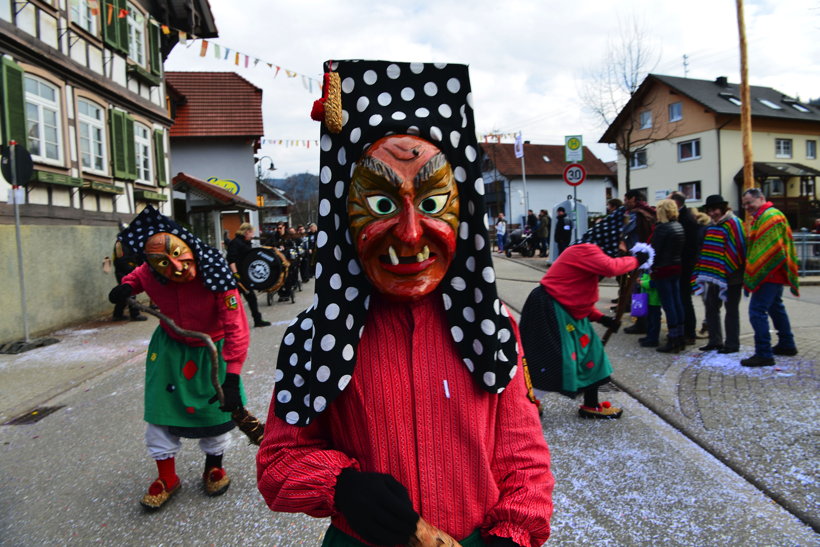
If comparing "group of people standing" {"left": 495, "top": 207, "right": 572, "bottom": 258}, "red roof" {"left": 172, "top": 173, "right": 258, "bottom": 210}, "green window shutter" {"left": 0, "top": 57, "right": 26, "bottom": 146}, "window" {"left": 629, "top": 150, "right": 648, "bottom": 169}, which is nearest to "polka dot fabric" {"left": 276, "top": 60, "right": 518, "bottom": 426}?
"green window shutter" {"left": 0, "top": 57, "right": 26, "bottom": 146}

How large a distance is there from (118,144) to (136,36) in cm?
337

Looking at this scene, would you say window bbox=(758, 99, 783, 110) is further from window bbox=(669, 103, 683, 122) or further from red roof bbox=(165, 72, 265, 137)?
red roof bbox=(165, 72, 265, 137)

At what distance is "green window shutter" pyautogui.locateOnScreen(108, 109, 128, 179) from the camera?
450 inches

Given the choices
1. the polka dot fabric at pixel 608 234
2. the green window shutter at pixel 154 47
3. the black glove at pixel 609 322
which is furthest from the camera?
the green window shutter at pixel 154 47

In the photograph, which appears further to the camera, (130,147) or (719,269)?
(130,147)

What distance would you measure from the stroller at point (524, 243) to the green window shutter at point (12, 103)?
17006mm

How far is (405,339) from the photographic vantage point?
1.38 metres

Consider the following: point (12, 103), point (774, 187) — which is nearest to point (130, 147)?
point (12, 103)

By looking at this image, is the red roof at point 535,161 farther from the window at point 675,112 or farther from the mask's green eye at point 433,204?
the mask's green eye at point 433,204

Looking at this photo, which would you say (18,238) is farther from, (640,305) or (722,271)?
(722,271)

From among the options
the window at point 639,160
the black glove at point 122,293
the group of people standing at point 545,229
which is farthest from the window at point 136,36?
the window at point 639,160

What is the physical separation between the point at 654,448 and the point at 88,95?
11.9 meters

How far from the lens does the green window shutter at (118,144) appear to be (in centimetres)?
1142

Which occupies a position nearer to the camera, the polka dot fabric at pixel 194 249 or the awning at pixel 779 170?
the polka dot fabric at pixel 194 249
